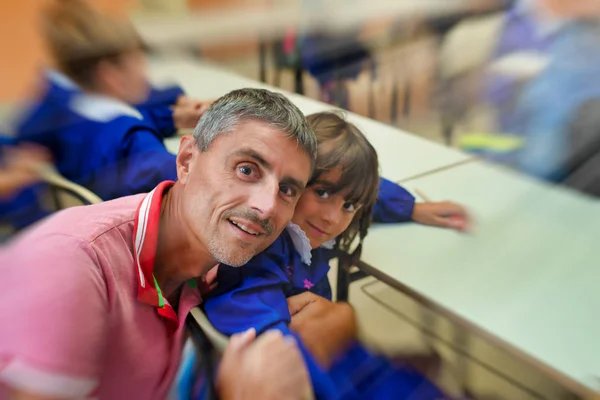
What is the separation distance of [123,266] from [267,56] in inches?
12.3

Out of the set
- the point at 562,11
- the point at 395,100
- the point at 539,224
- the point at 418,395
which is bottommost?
the point at 418,395

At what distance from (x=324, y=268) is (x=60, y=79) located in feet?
1.18

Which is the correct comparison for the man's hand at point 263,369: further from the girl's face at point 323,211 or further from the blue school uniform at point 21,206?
the blue school uniform at point 21,206

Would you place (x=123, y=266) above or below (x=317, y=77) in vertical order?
below

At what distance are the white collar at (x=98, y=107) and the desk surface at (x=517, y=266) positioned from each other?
34 centimetres

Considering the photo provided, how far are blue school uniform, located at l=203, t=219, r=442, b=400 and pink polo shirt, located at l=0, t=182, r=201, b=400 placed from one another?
0.04 metres

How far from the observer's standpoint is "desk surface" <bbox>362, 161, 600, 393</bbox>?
551 millimetres

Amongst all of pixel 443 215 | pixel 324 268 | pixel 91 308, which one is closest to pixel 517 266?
pixel 443 215

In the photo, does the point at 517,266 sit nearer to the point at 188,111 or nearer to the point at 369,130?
the point at 369,130

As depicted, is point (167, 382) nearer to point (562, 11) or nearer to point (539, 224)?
point (539, 224)

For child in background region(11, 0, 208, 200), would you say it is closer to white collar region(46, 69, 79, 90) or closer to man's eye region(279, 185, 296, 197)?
white collar region(46, 69, 79, 90)

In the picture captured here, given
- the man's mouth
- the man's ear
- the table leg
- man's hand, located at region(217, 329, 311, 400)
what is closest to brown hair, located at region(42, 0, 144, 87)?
the man's ear

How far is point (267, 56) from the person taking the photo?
64cm

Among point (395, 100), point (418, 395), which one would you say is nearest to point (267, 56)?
point (395, 100)
